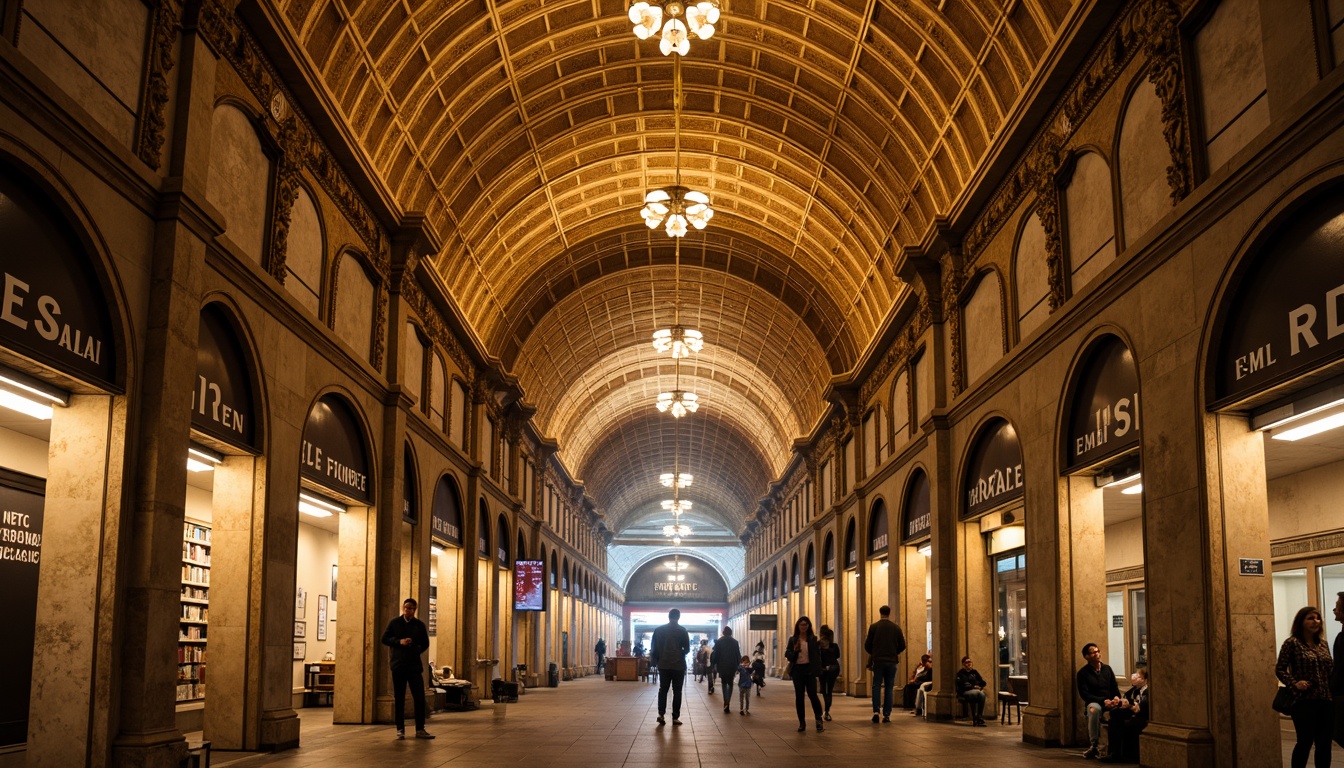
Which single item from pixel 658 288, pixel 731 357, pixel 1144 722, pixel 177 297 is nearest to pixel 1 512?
pixel 177 297

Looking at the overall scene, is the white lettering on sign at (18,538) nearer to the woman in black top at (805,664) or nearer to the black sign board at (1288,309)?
the woman in black top at (805,664)

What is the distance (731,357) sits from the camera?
3706 centimetres

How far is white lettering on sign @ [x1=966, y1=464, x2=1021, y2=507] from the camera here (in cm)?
1485

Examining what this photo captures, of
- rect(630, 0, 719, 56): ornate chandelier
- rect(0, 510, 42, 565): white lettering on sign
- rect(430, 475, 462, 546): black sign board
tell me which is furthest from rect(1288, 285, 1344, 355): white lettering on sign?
rect(430, 475, 462, 546): black sign board

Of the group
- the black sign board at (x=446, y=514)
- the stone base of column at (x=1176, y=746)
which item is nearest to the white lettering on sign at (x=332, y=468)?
the black sign board at (x=446, y=514)

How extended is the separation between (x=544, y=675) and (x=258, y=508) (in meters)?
23.5

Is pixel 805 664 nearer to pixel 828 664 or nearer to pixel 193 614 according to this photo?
pixel 828 664

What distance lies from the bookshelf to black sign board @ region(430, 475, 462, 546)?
497cm

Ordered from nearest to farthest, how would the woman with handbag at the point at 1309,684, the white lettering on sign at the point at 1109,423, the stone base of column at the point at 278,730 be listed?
the woman with handbag at the point at 1309,684 → the white lettering on sign at the point at 1109,423 → the stone base of column at the point at 278,730

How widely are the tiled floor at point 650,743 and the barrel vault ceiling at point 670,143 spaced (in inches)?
297

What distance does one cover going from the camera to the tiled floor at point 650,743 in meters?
10.9

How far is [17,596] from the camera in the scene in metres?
10.9

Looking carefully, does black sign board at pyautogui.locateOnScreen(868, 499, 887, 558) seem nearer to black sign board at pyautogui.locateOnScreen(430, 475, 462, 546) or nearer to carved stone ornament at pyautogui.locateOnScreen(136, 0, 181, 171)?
black sign board at pyautogui.locateOnScreen(430, 475, 462, 546)

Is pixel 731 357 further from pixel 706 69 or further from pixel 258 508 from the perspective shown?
pixel 258 508
